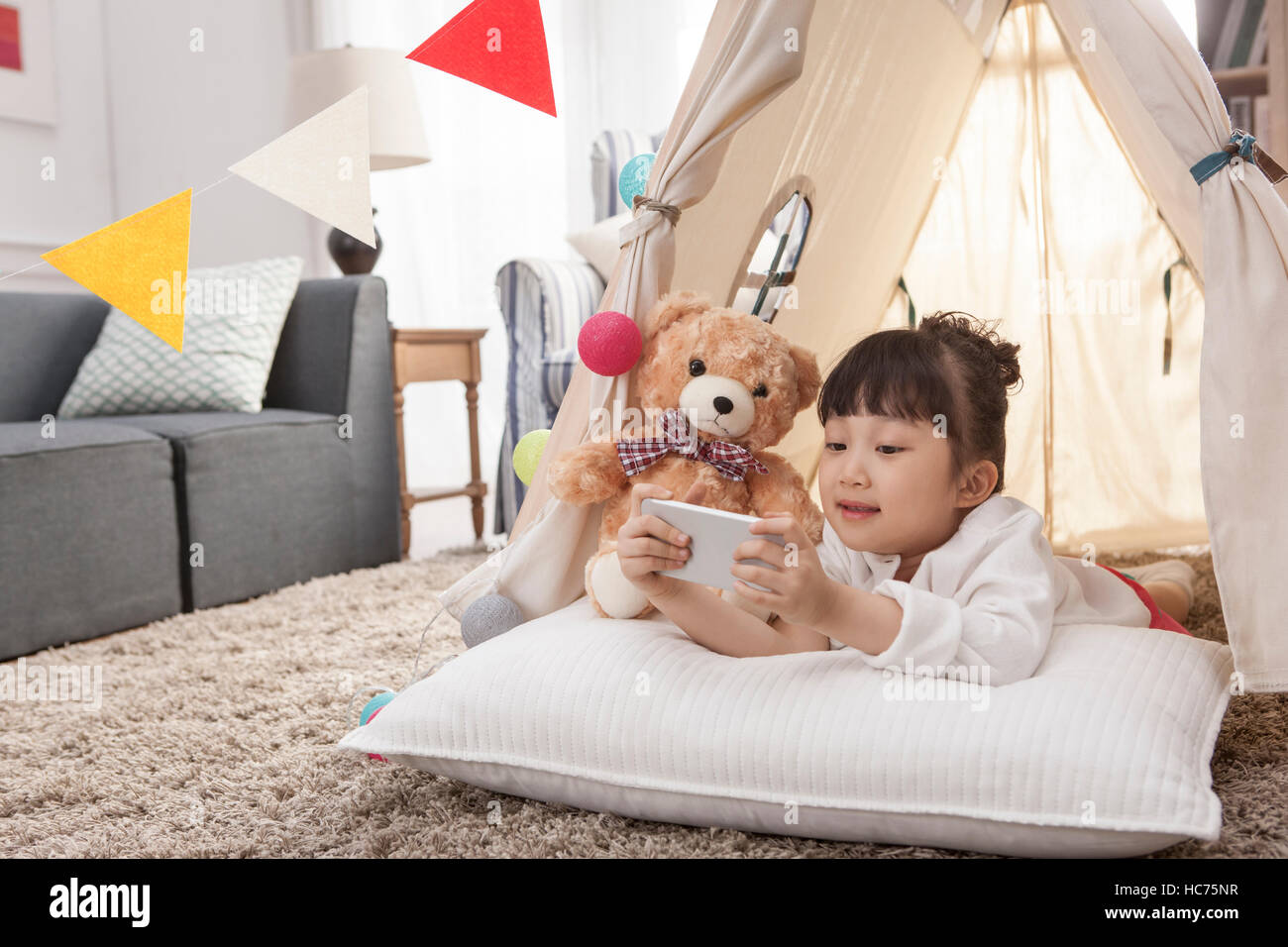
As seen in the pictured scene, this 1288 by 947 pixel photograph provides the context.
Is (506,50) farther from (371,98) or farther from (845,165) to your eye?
(371,98)

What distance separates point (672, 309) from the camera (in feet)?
4.61

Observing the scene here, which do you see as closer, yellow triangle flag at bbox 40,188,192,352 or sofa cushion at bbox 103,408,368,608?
yellow triangle flag at bbox 40,188,192,352

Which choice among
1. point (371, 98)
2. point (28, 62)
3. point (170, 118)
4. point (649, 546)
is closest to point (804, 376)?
point (649, 546)

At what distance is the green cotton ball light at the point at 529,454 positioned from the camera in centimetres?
166

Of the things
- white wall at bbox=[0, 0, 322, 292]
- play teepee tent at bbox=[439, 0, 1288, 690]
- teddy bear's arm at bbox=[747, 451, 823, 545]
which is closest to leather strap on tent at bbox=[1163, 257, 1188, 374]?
play teepee tent at bbox=[439, 0, 1288, 690]

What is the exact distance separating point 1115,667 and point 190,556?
6.12 feet

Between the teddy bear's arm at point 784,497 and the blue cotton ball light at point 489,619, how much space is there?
0.37 metres

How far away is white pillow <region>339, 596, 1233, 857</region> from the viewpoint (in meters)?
0.93

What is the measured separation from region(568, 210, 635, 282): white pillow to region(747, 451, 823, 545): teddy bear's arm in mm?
1614

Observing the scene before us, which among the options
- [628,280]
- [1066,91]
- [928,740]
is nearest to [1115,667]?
[928,740]

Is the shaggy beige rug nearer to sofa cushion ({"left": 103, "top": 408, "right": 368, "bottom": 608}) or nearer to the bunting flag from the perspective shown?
sofa cushion ({"left": 103, "top": 408, "right": 368, "bottom": 608})

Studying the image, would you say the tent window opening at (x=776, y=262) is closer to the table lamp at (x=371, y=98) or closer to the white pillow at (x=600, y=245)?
the white pillow at (x=600, y=245)

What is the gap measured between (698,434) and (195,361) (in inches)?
64.0

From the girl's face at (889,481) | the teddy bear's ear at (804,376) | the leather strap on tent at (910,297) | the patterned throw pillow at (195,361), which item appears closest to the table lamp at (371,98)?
the patterned throw pillow at (195,361)
